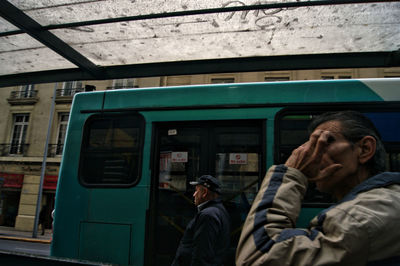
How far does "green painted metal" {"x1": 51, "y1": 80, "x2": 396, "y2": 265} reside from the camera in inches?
147

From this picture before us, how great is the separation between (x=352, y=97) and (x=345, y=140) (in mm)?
2856

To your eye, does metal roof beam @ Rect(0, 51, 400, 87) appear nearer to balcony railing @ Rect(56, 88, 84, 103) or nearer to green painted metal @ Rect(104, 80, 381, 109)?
green painted metal @ Rect(104, 80, 381, 109)

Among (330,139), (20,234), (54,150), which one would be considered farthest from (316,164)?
(54,150)

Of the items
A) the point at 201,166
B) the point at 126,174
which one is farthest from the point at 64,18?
the point at 201,166

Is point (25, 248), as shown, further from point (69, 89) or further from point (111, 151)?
point (69, 89)

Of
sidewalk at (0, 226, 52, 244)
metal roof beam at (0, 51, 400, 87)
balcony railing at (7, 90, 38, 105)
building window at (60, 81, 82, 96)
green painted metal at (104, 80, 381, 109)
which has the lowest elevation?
sidewalk at (0, 226, 52, 244)

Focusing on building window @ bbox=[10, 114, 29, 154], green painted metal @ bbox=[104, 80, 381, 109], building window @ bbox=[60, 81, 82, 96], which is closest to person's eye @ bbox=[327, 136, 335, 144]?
green painted metal @ bbox=[104, 80, 381, 109]

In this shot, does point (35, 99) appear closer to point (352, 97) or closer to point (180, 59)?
point (180, 59)

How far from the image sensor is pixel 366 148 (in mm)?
1146

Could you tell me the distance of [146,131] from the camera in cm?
416

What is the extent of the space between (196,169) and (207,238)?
1.19m

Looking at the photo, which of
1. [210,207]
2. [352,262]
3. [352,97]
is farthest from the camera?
→ [352,97]

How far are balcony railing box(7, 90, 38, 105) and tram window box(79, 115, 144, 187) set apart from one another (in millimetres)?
23001

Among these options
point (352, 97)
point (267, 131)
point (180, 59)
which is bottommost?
point (267, 131)
